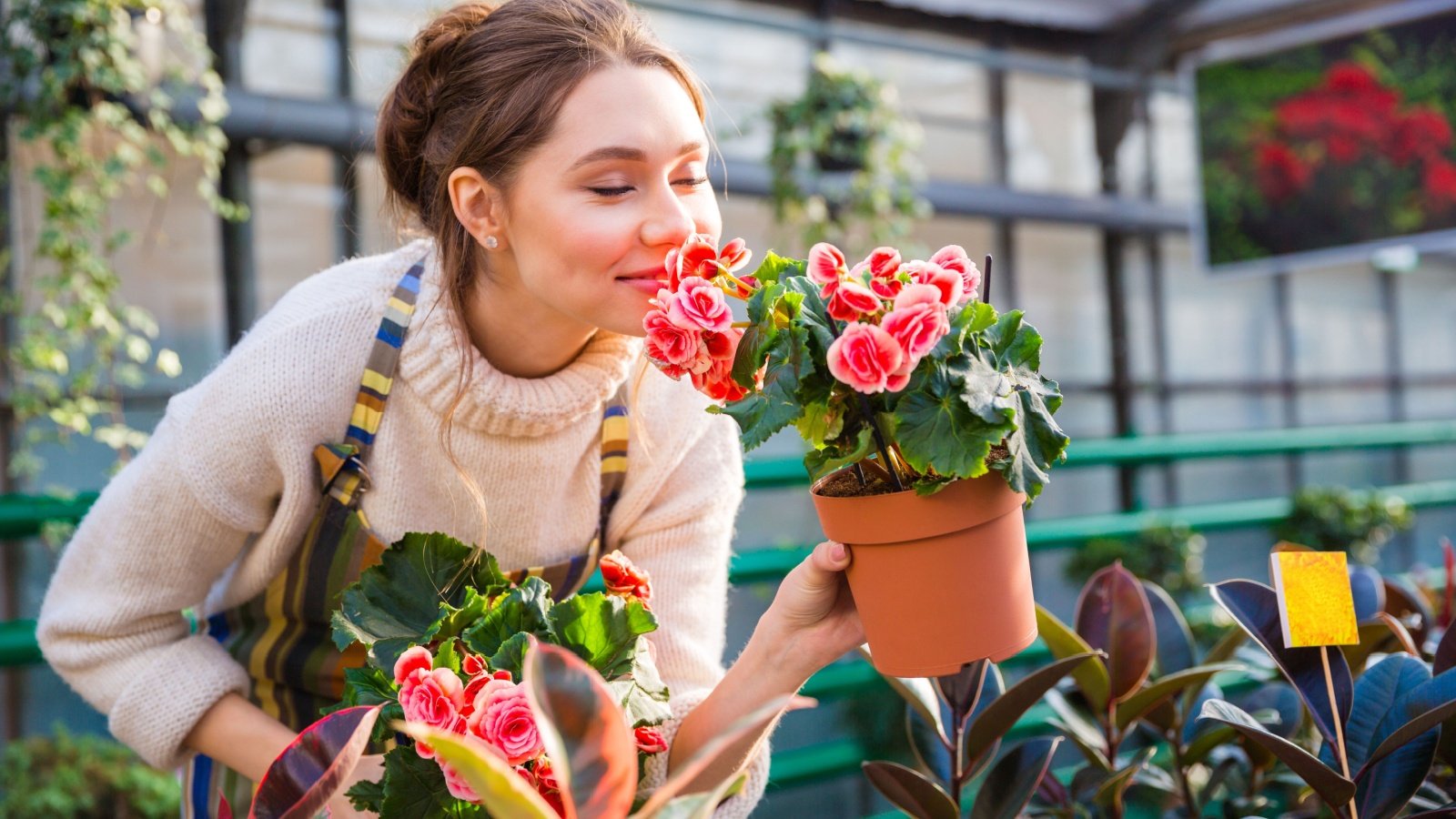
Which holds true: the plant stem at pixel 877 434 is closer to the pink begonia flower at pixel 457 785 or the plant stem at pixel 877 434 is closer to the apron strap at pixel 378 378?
the pink begonia flower at pixel 457 785

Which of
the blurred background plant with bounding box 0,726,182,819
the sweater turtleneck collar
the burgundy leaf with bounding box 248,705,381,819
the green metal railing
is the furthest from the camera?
the blurred background plant with bounding box 0,726,182,819

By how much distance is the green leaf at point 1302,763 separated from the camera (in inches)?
37.4

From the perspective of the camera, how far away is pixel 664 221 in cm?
109

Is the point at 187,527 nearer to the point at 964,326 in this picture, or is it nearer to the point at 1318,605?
the point at 964,326

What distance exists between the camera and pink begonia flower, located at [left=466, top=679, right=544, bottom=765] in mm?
766

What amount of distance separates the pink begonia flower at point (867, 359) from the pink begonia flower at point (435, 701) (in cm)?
34

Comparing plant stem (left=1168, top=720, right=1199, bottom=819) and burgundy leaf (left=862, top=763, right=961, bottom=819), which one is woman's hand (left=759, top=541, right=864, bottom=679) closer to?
burgundy leaf (left=862, top=763, right=961, bottom=819)

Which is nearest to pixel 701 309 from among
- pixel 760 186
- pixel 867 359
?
pixel 867 359

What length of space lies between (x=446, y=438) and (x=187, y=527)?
0.29m

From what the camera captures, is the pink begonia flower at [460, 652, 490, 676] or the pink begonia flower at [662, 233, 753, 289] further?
the pink begonia flower at [662, 233, 753, 289]

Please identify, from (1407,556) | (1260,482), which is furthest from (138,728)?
(1260,482)

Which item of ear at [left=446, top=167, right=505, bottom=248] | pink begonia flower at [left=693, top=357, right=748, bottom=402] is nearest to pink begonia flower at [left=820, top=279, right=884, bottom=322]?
pink begonia flower at [left=693, top=357, right=748, bottom=402]

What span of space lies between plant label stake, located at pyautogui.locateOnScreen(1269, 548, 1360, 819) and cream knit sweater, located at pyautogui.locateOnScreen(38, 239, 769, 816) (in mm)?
539

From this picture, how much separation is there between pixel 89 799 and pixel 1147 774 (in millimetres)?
2698
